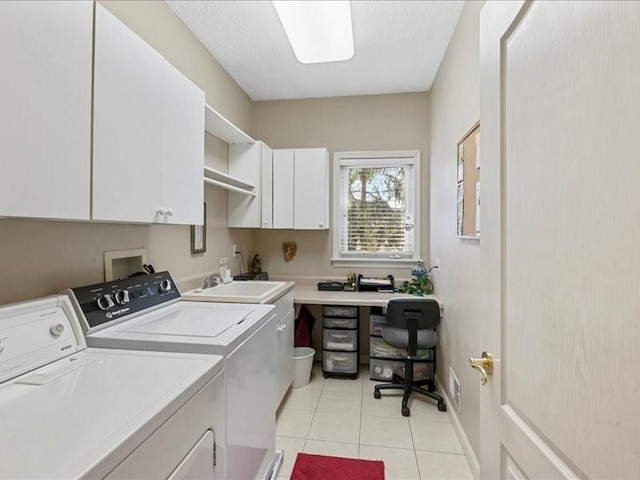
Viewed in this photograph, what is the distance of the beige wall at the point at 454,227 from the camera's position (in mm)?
1810

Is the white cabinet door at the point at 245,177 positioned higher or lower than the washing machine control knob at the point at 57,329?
higher

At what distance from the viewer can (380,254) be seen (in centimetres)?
332

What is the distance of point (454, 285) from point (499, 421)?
1452mm

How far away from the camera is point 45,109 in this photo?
0.89 m

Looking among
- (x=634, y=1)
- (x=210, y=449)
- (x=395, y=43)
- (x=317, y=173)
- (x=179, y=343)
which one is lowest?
(x=210, y=449)

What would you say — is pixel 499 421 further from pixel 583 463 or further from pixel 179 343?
pixel 179 343

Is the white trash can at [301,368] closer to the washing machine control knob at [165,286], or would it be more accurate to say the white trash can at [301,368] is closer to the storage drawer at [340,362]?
the storage drawer at [340,362]

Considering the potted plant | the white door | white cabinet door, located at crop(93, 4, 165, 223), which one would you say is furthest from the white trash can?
the white door

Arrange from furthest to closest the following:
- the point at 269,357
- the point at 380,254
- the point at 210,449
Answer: the point at 380,254
the point at 269,357
the point at 210,449

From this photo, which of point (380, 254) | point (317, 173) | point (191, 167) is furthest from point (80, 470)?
point (380, 254)

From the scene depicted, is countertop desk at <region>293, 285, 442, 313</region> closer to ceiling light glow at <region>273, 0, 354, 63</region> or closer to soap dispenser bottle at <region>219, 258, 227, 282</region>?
soap dispenser bottle at <region>219, 258, 227, 282</region>

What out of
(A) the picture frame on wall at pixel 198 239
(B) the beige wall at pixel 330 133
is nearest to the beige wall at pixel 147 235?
(A) the picture frame on wall at pixel 198 239

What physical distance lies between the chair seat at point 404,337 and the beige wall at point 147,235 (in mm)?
1520

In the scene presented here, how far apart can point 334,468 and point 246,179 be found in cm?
224
